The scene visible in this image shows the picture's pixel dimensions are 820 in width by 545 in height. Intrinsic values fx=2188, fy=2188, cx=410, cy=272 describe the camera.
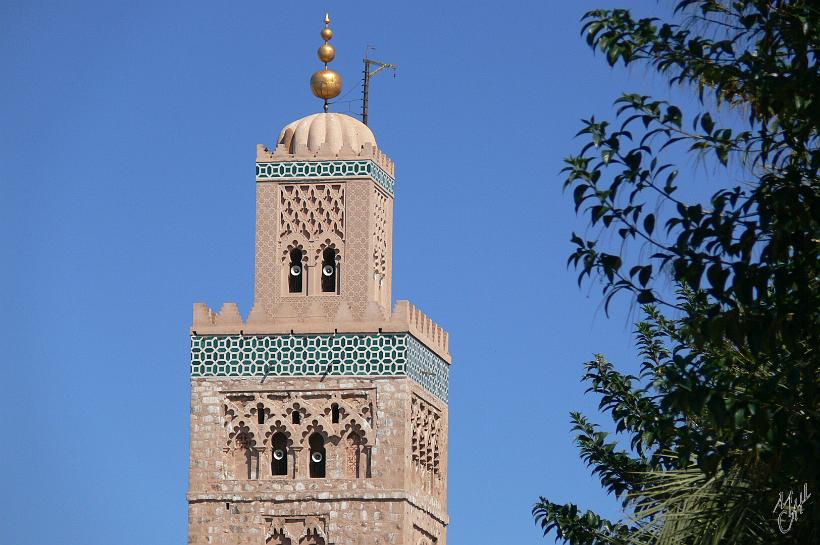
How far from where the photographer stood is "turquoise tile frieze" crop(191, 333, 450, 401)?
107 feet

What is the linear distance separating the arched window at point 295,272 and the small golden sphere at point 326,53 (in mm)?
3388

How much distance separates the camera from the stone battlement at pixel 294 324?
32594 millimetres

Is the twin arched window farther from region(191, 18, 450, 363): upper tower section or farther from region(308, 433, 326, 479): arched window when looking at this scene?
region(308, 433, 326, 479): arched window

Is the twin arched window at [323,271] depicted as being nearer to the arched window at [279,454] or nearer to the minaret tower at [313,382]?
the minaret tower at [313,382]

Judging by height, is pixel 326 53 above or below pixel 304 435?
above

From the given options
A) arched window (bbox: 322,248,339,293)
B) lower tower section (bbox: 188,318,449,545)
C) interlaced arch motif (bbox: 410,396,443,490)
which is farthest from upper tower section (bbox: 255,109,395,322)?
interlaced arch motif (bbox: 410,396,443,490)

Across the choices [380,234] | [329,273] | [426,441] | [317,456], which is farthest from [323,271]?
[426,441]

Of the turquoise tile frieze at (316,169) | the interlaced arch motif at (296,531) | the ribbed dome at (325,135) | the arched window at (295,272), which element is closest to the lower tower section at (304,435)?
the interlaced arch motif at (296,531)

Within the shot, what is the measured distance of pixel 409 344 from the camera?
32688 mm

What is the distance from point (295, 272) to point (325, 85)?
10.4 feet

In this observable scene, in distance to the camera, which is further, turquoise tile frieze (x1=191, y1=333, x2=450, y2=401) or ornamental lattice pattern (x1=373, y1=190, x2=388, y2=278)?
ornamental lattice pattern (x1=373, y1=190, x2=388, y2=278)

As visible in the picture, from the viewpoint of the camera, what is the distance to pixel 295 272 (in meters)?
33.7

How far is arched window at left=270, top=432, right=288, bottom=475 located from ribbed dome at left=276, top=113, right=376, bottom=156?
4436 millimetres

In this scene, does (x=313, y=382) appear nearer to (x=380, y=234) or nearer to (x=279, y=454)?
(x=279, y=454)
